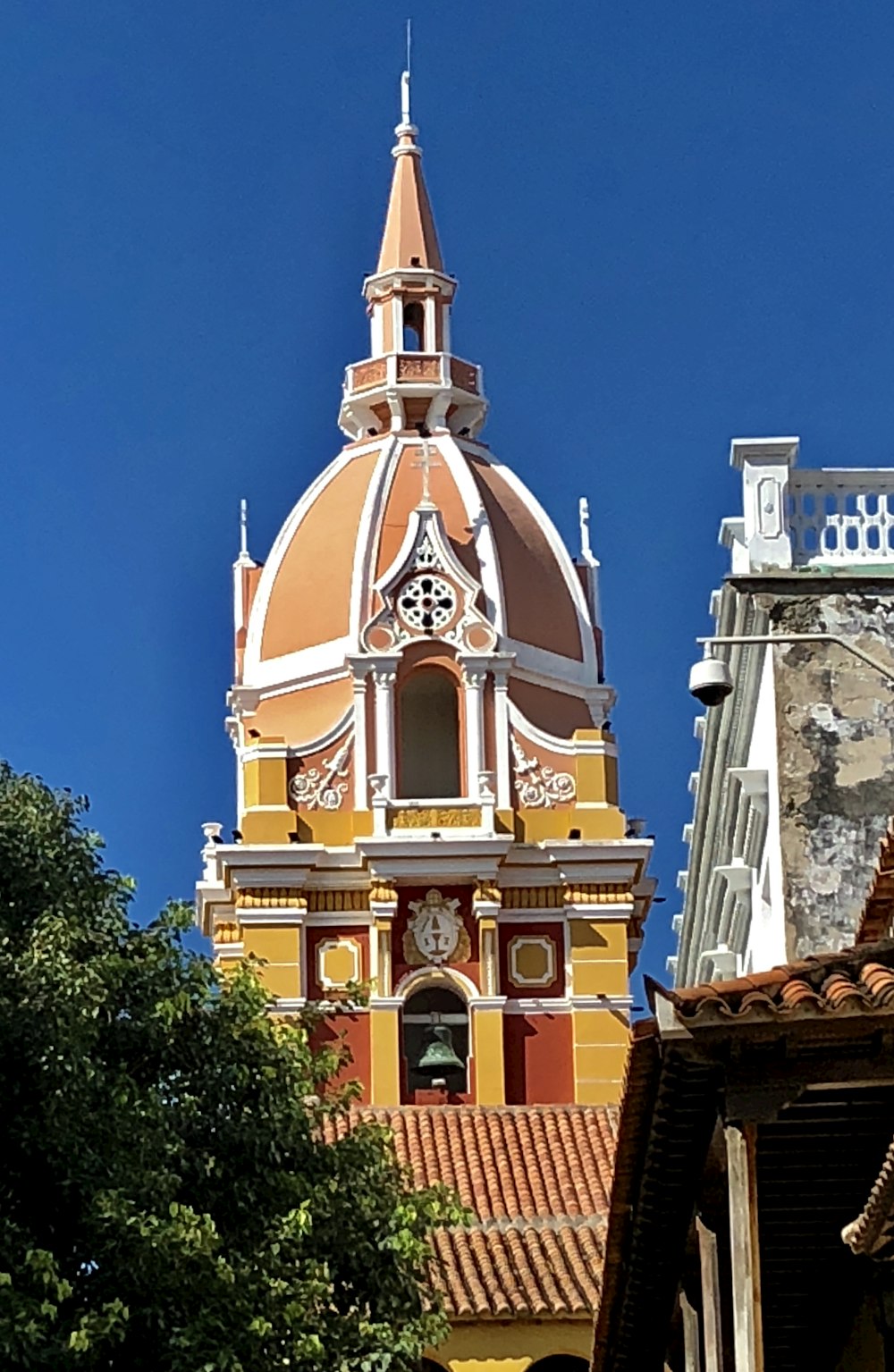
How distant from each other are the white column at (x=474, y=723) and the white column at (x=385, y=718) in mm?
935

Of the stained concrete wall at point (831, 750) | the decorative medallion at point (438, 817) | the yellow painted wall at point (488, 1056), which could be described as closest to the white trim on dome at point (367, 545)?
the decorative medallion at point (438, 817)

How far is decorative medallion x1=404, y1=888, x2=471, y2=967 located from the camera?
43.5 metres

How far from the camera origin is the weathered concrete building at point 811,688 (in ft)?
81.2

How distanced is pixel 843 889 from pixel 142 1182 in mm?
5966

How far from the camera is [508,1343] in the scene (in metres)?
29.2

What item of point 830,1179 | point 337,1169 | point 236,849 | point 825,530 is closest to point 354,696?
point 236,849

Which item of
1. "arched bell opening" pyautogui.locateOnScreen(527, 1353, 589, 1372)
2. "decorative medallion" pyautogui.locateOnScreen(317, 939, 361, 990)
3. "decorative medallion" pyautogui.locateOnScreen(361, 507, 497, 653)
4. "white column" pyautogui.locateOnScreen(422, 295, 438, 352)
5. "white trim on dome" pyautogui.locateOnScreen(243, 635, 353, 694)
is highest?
"white column" pyautogui.locateOnScreen(422, 295, 438, 352)

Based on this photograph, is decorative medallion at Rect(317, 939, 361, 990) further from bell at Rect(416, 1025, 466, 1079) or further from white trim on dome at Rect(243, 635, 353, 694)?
white trim on dome at Rect(243, 635, 353, 694)

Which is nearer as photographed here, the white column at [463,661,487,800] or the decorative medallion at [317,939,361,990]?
the decorative medallion at [317,939,361,990]

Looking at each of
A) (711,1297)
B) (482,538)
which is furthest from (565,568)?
(711,1297)

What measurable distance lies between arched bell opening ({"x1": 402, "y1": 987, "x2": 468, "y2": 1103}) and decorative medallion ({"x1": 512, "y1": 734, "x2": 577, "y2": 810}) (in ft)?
8.93

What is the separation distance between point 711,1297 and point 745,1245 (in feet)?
7.41

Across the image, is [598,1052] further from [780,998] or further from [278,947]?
[780,998]

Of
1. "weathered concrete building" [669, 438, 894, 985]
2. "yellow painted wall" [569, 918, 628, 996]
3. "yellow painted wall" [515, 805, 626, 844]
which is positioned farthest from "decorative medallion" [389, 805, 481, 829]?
"weathered concrete building" [669, 438, 894, 985]
